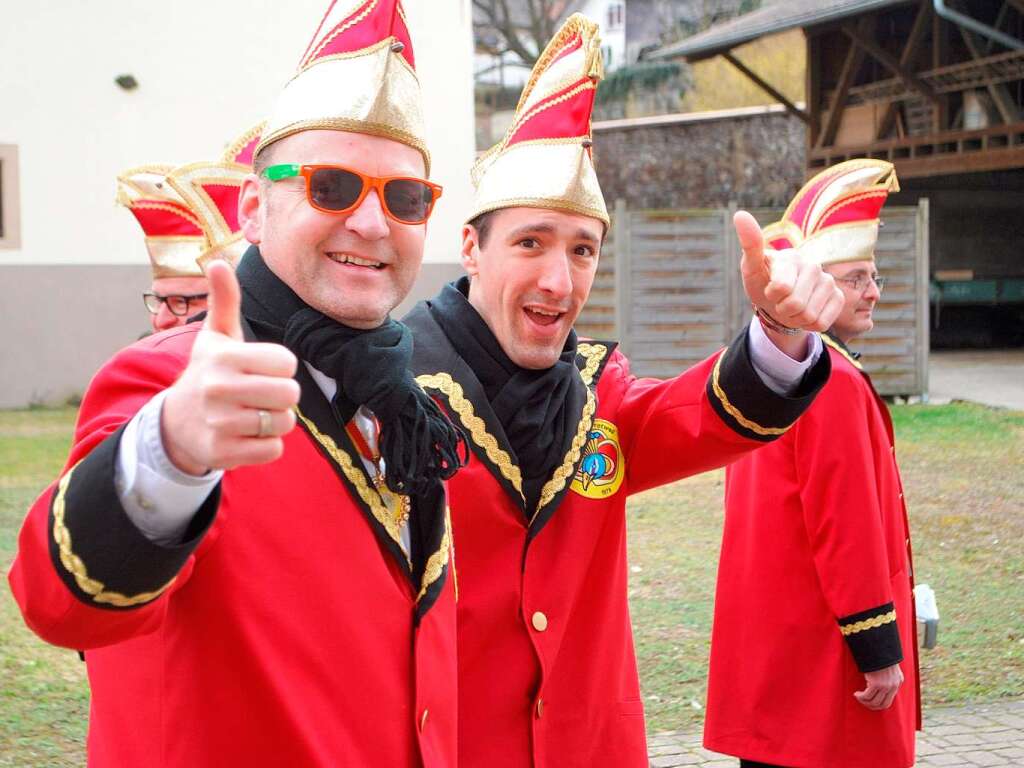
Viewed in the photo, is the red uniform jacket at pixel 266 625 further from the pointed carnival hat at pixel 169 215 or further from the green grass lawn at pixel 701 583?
the green grass lawn at pixel 701 583

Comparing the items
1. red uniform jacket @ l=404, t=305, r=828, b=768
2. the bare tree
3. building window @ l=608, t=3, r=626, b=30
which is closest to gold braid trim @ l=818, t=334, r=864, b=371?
red uniform jacket @ l=404, t=305, r=828, b=768

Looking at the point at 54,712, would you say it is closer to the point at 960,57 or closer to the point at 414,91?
the point at 414,91

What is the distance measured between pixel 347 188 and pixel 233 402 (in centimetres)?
71

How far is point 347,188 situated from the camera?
6.61 feet

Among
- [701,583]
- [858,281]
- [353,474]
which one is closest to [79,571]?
[353,474]

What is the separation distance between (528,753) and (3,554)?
6282 millimetres

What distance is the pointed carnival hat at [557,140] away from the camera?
9.17 ft

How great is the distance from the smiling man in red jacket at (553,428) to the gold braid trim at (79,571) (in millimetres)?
1182

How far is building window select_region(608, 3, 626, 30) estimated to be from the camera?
50.3m

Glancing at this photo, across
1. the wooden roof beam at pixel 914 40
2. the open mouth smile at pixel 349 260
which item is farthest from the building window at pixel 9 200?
the open mouth smile at pixel 349 260

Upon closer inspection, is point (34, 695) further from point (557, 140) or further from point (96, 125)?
point (96, 125)

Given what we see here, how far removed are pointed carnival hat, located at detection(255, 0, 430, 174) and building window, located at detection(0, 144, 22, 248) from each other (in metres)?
14.0

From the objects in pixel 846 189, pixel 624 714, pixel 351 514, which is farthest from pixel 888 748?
pixel 351 514

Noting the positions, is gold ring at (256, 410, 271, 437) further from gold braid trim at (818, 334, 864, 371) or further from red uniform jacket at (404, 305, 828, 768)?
gold braid trim at (818, 334, 864, 371)
